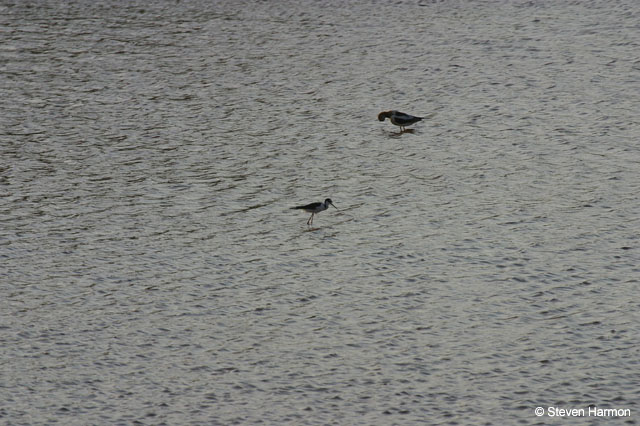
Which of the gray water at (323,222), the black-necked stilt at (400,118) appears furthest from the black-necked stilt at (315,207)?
the black-necked stilt at (400,118)

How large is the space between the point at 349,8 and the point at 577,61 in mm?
6422

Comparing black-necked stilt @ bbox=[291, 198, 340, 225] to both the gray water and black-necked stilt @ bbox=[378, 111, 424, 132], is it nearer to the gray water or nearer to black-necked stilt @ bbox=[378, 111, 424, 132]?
the gray water

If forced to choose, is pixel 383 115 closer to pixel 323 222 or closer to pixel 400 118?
pixel 400 118

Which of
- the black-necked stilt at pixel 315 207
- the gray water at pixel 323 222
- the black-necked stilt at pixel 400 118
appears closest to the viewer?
the gray water at pixel 323 222

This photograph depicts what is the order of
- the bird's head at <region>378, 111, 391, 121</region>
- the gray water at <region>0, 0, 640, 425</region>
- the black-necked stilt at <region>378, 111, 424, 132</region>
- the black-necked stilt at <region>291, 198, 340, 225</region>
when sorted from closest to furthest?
the gray water at <region>0, 0, 640, 425</region>
the black-necked stilt at <region>291, 198, 340, 225</region>
the black-necked stilt at <region>378, 111, 424, 132</region>
the bird's head at <region>378, 111, 391, 121</region>

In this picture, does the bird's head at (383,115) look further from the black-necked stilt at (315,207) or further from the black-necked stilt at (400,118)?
the black-necked stilt at (315,207)

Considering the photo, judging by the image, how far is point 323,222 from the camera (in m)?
12.5

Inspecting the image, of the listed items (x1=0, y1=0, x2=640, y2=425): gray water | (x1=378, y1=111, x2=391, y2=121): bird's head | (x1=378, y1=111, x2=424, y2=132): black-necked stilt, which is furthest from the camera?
(x1=378, y1=111, x2=391, y2=121): bird's head

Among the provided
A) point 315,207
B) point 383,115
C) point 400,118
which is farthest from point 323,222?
point 383,115

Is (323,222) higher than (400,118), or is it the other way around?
(400,118)

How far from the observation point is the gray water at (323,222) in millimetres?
8703

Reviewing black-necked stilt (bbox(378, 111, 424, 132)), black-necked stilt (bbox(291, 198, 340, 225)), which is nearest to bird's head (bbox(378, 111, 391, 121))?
black-necked stilt (bbox(378, 111, 424, 132))

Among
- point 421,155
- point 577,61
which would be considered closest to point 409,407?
point 421,155

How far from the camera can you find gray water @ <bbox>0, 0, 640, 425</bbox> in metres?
8.70
